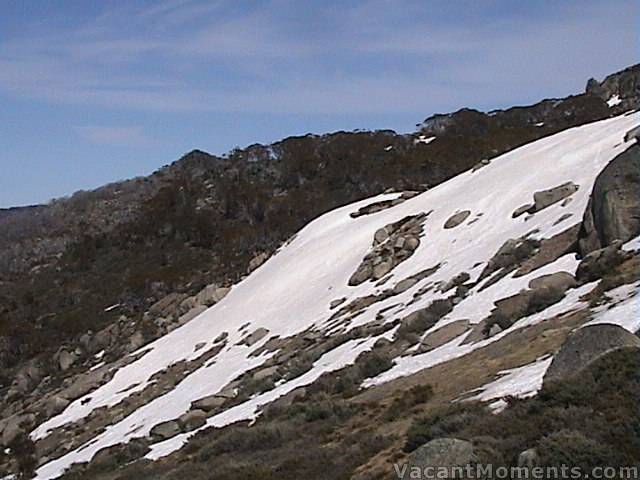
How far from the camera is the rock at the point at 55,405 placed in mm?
32625

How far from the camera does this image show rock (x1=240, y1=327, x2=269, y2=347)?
94.2 ft

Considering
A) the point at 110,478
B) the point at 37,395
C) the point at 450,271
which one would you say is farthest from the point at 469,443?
the point at 37,395

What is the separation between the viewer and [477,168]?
37.6 m

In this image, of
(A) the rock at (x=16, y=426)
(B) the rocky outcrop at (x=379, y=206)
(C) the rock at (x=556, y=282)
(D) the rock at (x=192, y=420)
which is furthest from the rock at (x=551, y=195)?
(A) the rock at (x=16, y=426)

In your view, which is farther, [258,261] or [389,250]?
[258,261]

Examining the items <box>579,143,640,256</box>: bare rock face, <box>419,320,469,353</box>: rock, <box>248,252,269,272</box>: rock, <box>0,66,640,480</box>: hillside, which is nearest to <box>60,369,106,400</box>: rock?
<box>0,66,640,480</box>: hillside

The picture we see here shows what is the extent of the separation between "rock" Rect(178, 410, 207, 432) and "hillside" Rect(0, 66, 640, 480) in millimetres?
75

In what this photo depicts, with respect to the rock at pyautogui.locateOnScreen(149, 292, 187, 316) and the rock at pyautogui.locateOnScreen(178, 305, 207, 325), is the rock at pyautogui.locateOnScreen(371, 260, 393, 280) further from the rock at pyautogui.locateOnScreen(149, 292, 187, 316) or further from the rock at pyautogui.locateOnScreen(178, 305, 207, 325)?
the rock at pyautogui.locateOnScreen(149, 292, 187, 316)

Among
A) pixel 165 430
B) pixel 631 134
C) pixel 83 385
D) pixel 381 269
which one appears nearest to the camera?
pixel 165 430

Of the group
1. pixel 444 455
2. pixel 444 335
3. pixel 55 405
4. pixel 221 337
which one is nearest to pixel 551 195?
pixel 444 335

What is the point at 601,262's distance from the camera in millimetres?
16031

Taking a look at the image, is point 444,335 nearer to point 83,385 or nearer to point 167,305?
point 83,385

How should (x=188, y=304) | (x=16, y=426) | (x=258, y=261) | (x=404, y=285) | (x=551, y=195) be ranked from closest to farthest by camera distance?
(x=551, y=195), (x=404, y=285), (x=16, y=426), (x=188, y=304), (x=258, y=261)

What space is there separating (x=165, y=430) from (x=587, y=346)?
13915 millimetres
